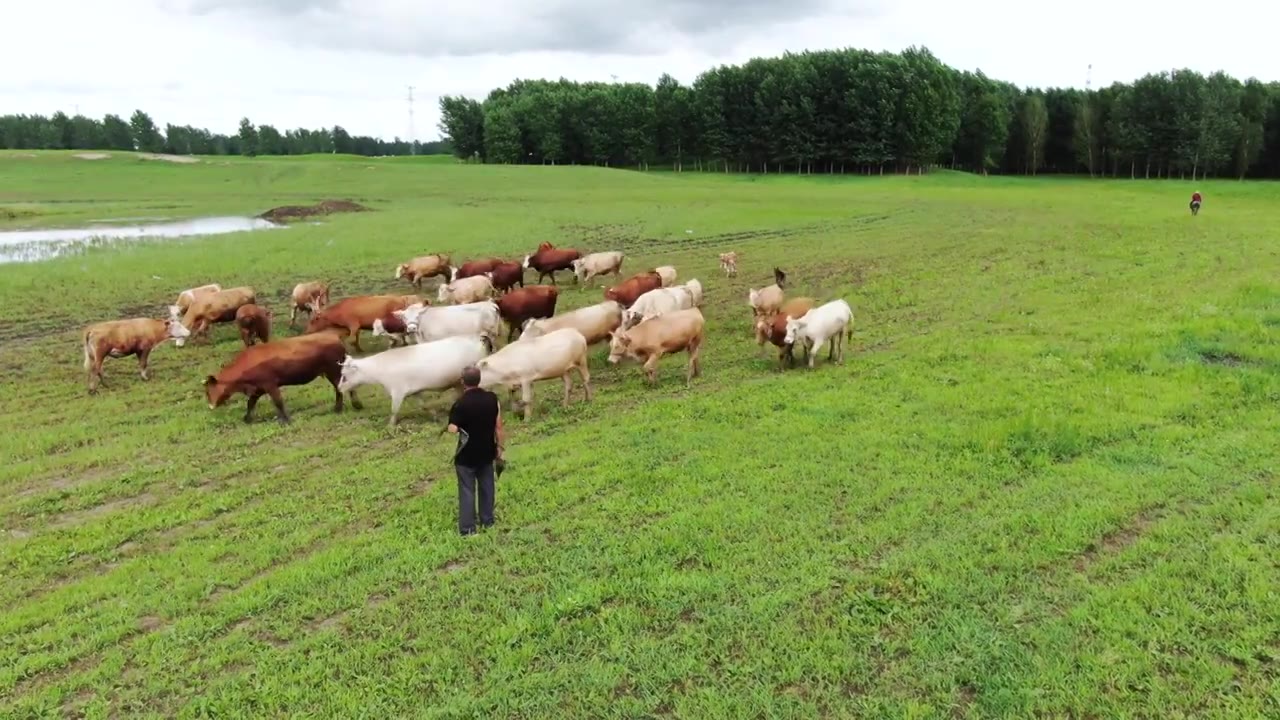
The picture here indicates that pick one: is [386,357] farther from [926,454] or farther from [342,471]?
[926,454]

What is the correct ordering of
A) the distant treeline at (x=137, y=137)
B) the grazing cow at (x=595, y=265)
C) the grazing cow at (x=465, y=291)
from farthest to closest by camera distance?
the distant treeline at (x=137, y=137), the grazing cow at (x=595, y=265), the grazing cow at (x=465, y=291)

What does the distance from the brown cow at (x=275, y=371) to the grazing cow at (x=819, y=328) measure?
7.98m

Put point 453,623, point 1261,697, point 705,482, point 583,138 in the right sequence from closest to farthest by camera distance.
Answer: point 1261,697 < point 453,623 < point 705,482 < point 583,138

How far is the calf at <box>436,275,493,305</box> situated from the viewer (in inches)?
859

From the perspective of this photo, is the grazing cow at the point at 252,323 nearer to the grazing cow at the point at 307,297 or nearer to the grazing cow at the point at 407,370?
the grazing cow at the point at 307,297

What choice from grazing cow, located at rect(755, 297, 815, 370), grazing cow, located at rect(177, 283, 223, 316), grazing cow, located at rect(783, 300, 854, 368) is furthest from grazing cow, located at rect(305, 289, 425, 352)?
grazing cow, located at rect(783, 300, 854, 368)

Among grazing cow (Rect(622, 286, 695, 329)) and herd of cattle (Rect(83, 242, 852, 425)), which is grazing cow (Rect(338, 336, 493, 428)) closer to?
herd of cattle (Rect(83, 242, 852, 425))

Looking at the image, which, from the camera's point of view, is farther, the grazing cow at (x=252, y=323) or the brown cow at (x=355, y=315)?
the grazing cow at (x=252, y=323)

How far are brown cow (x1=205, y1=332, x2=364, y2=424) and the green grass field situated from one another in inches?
15.6

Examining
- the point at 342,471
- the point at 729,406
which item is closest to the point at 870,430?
the point at 729,406

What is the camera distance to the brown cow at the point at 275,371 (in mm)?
13461

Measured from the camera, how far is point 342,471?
11070mm

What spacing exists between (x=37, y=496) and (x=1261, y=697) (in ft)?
42.9

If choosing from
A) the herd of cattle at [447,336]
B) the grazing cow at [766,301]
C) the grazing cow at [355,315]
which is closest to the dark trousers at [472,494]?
the herd of cattle at [447,336]
